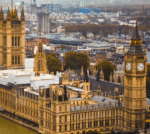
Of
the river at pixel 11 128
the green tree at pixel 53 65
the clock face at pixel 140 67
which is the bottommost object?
the river at pixel 11 128

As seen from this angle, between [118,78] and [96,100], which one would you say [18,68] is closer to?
[118,78]

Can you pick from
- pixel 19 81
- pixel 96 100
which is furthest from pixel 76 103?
pixel 19 81

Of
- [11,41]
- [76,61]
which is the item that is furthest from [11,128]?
[76,61]

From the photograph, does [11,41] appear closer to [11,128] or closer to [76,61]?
[11,128]

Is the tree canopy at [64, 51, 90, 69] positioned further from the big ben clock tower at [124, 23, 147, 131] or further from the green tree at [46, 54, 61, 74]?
the big ben clock tower at [124, 23, 147, 131]

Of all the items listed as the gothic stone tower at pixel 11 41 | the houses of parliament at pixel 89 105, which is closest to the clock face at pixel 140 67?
the houses of parliament at pixel 89 105

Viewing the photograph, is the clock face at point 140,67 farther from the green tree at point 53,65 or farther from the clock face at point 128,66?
the green tree at point 53,65
